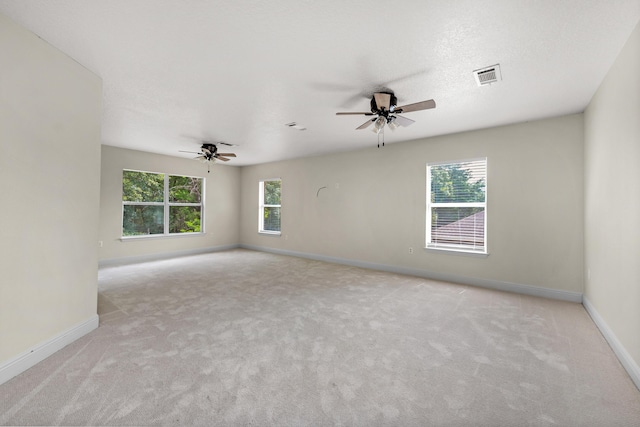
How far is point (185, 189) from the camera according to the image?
23.2ft

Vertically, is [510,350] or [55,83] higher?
[55,83]

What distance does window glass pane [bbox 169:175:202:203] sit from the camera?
6.81 meters

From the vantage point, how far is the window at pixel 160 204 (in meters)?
6.07

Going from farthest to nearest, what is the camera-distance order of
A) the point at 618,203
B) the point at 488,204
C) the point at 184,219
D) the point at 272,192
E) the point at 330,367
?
the point at 272,192, the point at 184,219, the point at 488,204, the point at 618,203, the point at 330,367

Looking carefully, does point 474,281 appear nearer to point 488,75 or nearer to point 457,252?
point 457,252

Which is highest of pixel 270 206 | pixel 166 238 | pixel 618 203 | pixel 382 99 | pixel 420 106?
pixel 382 99

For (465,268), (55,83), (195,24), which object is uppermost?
(195,24)

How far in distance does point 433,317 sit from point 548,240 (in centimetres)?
218

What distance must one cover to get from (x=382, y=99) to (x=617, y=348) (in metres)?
3.02

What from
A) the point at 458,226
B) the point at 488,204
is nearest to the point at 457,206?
the point at 458,226

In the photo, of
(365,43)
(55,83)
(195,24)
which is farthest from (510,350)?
(55,83)

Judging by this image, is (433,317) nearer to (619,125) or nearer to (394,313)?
(394,313)

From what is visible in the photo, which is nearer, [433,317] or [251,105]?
[433,317]

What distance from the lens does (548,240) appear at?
3.74 m
